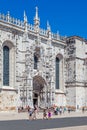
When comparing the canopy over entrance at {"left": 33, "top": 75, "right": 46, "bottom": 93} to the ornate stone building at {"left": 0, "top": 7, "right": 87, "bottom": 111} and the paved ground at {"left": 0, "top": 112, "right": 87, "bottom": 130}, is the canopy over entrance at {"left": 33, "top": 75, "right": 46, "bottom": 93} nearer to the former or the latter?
the ornate stone building at {"left": 0, "top": 7, "right": 87, "bottom": 111}

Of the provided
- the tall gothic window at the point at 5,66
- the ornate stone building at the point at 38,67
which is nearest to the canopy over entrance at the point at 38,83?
the ornate stone building at the point at 38,67

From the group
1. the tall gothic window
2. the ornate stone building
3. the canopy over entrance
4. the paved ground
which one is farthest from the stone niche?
the paved ground

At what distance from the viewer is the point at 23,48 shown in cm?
4056

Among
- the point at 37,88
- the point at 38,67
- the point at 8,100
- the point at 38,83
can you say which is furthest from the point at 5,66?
the point at 37,88

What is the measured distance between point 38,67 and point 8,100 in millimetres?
7381

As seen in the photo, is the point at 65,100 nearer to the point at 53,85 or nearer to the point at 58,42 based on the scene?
the point at 53,85

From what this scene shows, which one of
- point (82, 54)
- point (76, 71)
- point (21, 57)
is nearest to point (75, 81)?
point (76, 71)

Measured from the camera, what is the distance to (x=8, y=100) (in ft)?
123

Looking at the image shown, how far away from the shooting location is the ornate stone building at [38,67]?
3856 centimetres

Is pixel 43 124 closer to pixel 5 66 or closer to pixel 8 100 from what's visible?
pixel 8 100

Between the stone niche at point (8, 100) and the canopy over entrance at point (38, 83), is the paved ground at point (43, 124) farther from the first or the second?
the canopy over entrance at point (38, 83)

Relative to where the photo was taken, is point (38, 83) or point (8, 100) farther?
point (38, 83)

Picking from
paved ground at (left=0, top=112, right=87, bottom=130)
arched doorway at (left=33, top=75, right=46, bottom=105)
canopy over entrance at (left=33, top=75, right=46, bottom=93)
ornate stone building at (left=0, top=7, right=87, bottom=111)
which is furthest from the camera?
arched doorway at (left=33, top=75, right=46, bottom=105)

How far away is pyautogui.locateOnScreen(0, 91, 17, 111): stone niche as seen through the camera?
3672 centimetres
